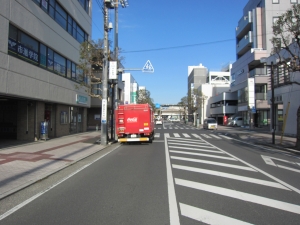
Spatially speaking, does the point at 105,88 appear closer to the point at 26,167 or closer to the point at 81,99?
the point at 81,99

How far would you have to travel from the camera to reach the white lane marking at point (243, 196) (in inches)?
226

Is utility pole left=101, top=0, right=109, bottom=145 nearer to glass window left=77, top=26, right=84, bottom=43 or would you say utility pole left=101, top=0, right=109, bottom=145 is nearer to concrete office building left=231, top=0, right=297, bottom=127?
glass window left=77, top=26, right=84, bottom=43

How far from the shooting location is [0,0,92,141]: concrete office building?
1476cm

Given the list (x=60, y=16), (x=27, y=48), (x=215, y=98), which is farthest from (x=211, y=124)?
(x=215, y=98)

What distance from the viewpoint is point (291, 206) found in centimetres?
582

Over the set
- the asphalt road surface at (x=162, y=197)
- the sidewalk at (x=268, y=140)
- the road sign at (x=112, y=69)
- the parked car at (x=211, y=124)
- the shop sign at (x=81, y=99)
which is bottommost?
the asphalt road surface at (x=162, y=197)

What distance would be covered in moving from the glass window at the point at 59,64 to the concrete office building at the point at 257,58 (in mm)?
31134

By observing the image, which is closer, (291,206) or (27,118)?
(291,206)

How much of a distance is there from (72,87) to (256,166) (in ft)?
59.7

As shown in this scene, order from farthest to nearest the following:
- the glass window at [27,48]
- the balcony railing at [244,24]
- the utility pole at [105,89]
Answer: the balcony railing at [244,24] → the utility pole at [105,89] → the glass window at [27,48]

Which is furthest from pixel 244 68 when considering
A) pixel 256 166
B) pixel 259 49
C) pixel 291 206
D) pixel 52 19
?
pixel 291 206

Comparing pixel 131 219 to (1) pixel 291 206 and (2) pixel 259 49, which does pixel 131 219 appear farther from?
(2) pixel 259 49

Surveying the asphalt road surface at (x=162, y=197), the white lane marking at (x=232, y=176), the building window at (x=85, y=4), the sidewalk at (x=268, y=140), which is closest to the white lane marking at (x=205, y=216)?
the asphalt road surface at (x=162, y=197)

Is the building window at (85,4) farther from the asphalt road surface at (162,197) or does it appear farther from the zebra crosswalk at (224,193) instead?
the zebra crosswalk at (224,193)
